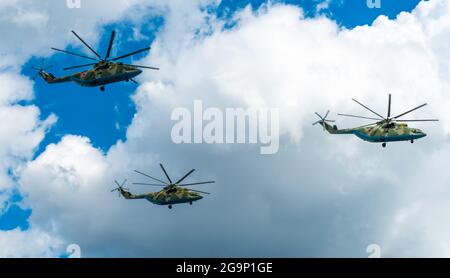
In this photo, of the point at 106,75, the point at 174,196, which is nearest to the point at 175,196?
the point at 174,196

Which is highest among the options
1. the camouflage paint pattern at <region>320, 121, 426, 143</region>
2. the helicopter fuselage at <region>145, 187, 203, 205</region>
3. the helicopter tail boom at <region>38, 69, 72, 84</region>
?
the helicopter tail boom at <region>38, 69, 72, 84</region>

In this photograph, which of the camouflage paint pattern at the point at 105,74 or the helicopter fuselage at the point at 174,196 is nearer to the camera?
the camouflage paint pattern at the point at 105,74

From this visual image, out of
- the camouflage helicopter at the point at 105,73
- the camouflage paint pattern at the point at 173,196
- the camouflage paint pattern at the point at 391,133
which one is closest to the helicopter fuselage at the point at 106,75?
the camouflage helicopter at the point at 105,73

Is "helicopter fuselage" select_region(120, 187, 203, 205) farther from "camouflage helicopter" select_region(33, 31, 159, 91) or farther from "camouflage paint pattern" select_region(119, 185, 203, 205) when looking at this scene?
"camouflage helicopter" select_region(33, 31, 159, 91)

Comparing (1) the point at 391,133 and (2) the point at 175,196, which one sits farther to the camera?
(2) the point at 175,196

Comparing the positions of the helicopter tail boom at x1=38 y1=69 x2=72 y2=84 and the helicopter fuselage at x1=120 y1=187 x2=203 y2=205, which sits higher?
the helicopter tail boom at x1=38 y1=69 x2=72 y2=84

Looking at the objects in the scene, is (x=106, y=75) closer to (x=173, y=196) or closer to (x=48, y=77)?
(x=48, y=77)

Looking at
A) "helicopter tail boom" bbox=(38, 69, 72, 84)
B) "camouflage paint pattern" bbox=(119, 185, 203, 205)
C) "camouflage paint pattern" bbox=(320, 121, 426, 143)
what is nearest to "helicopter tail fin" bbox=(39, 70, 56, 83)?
"helicopter tail boom" bbox=(38, 69, 72, 84)

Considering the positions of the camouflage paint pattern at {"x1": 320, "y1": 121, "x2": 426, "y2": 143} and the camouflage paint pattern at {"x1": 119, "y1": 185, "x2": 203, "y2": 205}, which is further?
the camouflage paint pattern at {"x1": 119, "y1": 185, "x2": 203, "y2": 205}

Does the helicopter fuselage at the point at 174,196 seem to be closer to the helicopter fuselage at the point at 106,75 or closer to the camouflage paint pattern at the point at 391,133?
the helicopter fuselage at the point at 106,75

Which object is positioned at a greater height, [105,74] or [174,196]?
[105,74]

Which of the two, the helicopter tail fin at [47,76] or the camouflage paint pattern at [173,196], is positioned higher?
the helicopter tail fin at [47,76]
